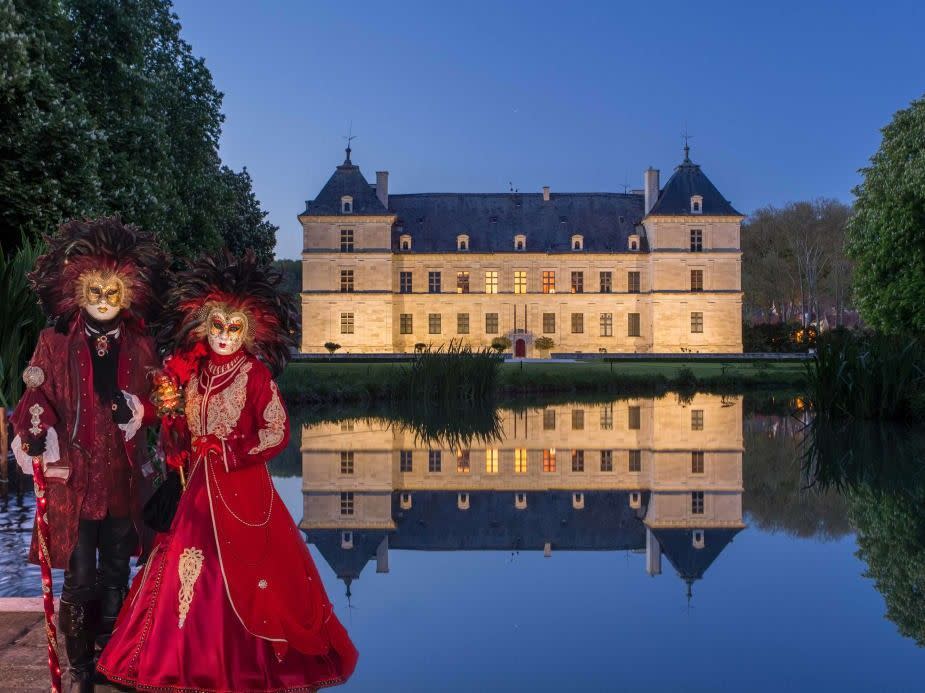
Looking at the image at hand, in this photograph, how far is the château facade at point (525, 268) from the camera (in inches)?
1549

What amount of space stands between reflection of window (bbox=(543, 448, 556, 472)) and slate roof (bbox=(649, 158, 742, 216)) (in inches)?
1265

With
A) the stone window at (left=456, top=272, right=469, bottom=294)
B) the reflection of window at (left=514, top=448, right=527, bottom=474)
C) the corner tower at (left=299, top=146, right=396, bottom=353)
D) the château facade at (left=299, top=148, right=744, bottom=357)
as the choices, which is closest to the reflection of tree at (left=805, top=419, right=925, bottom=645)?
the reflection of window at (left=514, top=448, right=527, bottom=474)

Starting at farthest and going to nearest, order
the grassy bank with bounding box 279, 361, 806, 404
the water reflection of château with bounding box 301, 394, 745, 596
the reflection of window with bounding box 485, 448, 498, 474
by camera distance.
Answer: the grassy bank with bounding box 279, 361, 806, 404 → the reflection of window with bounding box 485, 448, 498, 474 → the water reflection of château with bounding box 301, 394, 745, 596

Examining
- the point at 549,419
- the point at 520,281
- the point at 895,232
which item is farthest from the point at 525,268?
the point at 549,419

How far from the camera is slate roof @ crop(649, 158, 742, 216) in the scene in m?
39.7

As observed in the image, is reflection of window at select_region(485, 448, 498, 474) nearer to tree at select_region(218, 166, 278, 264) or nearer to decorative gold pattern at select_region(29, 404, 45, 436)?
decorative gold pattern at select_region(29, 404, 45, 436)

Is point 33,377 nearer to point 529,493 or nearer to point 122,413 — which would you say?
point 122,413

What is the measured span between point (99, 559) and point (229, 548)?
2.15 ft

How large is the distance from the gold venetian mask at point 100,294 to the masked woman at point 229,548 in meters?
0.19

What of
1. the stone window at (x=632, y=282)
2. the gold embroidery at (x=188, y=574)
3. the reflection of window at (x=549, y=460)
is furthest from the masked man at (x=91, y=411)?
the stone window at (x=632, y=282)

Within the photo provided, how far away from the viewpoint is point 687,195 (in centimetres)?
3997

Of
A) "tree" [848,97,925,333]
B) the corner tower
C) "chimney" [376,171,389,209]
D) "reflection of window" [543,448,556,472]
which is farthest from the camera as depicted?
"chimney" [376,171,389,209]

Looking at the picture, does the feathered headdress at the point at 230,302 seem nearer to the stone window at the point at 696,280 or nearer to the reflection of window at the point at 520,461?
the reflection of window at the point at 520,461

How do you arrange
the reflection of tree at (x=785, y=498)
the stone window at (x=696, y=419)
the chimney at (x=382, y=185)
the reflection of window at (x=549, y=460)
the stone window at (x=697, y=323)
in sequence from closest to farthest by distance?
the reflection of tree at (x=785, y=498) → the reflection of window at (x=549, y=460) → the stone window at (x=696, y=419) → the stone window at (x=697, y=323) → the chimney at (x=382, y=185)
